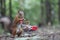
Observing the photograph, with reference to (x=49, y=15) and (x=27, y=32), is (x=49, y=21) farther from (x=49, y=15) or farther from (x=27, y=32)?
(x=27, y=32)

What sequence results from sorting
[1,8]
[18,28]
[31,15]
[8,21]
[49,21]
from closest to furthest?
[18,28] → [8,21] → [1,8] → [49,21] → [31,15]

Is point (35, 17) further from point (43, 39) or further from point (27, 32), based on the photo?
point (43, 39)

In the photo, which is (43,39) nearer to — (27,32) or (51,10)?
(27,32)

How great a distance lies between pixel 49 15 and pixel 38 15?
2.89 meters

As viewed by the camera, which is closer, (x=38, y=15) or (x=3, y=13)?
(x=3, y=13)

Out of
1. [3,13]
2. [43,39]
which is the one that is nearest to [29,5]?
[3,13]

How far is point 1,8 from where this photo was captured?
1101 cm

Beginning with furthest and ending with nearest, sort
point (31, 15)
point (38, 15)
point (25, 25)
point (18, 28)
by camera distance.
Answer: point (38, 15) → point (31, 15) → point (25, 25) → point (18, 28)

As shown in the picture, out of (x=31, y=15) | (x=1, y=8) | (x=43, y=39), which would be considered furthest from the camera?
(x=31, y=15)

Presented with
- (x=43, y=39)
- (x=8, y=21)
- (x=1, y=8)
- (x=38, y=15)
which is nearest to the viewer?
(x=43, y=39)

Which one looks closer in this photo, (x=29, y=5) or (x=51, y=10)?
(x=51, y=10)

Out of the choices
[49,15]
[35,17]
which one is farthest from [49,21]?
[35,17]

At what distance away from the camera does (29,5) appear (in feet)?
56.1

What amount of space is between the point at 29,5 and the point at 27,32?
10186 mm
